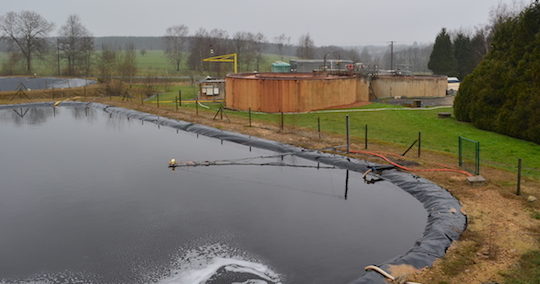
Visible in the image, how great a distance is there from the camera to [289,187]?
48.9 feet

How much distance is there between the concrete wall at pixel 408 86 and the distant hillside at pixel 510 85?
17426 mm

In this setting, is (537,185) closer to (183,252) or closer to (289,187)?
(289,187)

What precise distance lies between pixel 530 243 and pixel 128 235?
9306 millimetres

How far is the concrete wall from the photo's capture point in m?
43.8

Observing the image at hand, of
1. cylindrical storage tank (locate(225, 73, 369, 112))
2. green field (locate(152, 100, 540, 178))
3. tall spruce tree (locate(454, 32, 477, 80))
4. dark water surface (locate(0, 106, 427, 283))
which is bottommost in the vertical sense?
dark water surface (locate(0, 106, 427, 283))

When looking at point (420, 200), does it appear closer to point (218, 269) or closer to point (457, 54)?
point (218, 269)

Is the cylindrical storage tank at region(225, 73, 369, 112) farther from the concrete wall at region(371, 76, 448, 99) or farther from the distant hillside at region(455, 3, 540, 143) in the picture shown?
the concrete wall at region(371, 76, 448, 99)

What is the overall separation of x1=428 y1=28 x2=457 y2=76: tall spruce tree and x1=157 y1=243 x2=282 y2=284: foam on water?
59.4 metres

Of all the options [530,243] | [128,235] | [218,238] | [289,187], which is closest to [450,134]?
[289,187]

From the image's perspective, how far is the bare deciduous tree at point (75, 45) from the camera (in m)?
75.3

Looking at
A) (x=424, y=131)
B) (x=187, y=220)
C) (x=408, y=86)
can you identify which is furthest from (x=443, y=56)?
Answer: (x=187, y=220)

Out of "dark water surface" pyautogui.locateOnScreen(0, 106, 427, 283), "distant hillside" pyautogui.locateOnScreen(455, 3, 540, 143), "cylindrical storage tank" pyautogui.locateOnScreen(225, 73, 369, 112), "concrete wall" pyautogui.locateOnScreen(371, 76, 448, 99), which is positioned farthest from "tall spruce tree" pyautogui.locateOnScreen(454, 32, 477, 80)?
"dark water surface" pyautogui.locateOnScreen(0, 106, 427, 283)

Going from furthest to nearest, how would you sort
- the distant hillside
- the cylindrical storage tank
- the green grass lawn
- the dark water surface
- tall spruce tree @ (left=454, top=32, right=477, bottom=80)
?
1. tall spruce tree @ (left=454, top=32, right=477, bottom=80)
2. the green grass lawn
3. the cylindrical storage tank
4. the distant hillside
5. the dark water surface

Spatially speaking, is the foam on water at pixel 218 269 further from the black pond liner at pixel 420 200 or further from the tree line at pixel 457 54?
the tree line at pixel 457 54
